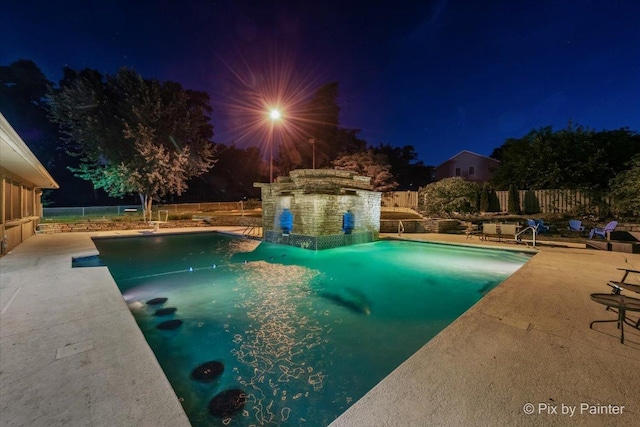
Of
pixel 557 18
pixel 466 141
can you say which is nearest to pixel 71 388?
pixel 557 18

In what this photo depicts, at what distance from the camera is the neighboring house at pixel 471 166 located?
30.5m

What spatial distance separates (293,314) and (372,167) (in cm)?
2027

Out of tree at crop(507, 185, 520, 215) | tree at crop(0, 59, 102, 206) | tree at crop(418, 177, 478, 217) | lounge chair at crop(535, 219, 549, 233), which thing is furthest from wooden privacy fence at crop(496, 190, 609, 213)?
tree at crop(0, 59, 102, 206)

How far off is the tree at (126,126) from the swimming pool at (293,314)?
850cm

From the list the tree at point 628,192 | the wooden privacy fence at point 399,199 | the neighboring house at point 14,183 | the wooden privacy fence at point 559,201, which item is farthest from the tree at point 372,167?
the neighboring house at point 14,183

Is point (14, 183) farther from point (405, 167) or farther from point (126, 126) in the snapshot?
point (405, 167)

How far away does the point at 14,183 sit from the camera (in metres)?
10.5

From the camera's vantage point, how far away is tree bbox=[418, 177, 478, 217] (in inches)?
646

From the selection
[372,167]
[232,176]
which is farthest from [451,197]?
[232,176]

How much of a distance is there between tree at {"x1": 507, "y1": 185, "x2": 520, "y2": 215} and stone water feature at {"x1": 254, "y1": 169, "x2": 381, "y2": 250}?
424 inches

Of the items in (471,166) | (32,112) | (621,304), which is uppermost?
Result: (32,112)

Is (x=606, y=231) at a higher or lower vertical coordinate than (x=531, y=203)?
lower

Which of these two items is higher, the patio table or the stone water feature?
the stone water feature

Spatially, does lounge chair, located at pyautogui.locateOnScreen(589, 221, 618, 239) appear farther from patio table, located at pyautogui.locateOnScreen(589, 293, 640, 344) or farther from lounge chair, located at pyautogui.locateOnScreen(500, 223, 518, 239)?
patio table, located at pyautogui.locateOnScreen(589, 293, 640, 344)
